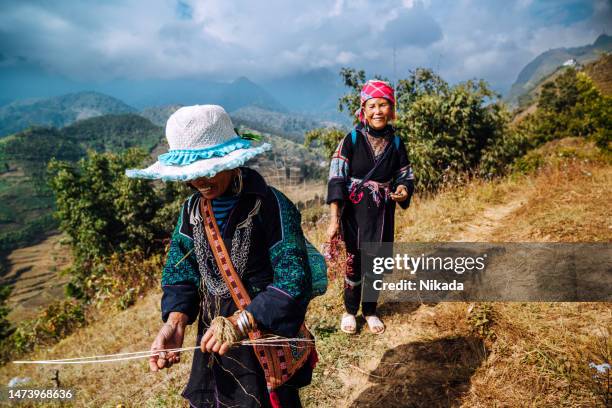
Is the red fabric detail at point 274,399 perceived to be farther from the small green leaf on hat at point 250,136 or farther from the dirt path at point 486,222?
the dirt path at point 486,222

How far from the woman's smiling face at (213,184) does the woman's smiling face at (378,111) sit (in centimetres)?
A: 170

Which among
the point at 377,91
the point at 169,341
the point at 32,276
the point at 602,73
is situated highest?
the point at 602,73

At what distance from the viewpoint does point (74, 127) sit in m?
184

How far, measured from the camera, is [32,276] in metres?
67.1

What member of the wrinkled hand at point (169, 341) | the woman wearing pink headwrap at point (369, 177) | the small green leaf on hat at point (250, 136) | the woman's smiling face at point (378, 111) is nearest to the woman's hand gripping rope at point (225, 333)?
the wrinkled hand at point (169, 341)

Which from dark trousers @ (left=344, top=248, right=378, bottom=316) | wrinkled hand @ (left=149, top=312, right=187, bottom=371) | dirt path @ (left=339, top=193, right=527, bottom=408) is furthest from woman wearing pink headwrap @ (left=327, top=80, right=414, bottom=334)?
wrinkled hand @ (left=149, top=312, right=187, bottom=371)

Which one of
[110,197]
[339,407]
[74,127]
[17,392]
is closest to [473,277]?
[339,407]

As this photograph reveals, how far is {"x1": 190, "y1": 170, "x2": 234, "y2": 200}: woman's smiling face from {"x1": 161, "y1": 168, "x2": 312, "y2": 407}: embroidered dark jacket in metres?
0.10

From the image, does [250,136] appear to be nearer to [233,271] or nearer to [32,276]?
[233,271]

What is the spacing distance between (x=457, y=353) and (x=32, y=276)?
87469 mm

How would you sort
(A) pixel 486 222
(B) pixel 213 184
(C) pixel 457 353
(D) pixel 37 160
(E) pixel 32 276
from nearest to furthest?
(B) pixel 213 184, (C) pixel 457 353, (A) pixel 486 222, (E) pixel 32 276, (D) pixel 37 160

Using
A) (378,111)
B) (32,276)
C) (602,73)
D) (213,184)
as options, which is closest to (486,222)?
(378,111)

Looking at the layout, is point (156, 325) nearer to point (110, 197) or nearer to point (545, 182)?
point (545, 182)

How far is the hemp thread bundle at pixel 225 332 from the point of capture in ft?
4.28
